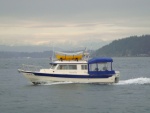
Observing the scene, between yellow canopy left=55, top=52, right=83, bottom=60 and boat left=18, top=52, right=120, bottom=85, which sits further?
yellow canopy left=55, top=52, right=83, bottom=60

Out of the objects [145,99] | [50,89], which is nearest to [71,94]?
[50,89]

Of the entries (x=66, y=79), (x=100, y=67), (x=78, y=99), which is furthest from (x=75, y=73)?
(x=78, y=99)

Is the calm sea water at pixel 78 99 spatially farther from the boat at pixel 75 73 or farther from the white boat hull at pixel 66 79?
the boat at pixel 75 73

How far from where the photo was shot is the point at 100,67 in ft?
152

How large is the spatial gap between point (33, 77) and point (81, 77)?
17.8ft

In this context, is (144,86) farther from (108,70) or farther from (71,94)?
(71,94)

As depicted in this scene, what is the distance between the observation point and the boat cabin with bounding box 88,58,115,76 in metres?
45.1

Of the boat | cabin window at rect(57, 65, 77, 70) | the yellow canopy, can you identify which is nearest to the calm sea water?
the boat

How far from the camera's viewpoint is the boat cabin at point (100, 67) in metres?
45.1

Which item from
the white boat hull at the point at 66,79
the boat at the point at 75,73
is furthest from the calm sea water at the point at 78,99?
the boat at the point at 75,73

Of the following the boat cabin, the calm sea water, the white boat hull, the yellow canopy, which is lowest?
the calm sea water

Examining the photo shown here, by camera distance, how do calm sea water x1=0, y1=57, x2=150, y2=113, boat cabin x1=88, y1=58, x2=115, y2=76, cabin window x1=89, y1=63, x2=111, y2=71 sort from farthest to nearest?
1. cabin window x1=89, y1=63, x2=111, y2=71
2. boat cabin x1=88, y1=58, x2=115, y2=76
3. calm sea water x1=0, y1=57, x2=150, y2=113

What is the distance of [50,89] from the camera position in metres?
42.2

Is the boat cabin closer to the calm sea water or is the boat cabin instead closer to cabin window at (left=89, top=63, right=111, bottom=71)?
cabin window at (left=89, top=63, right=111, bottom=71)
